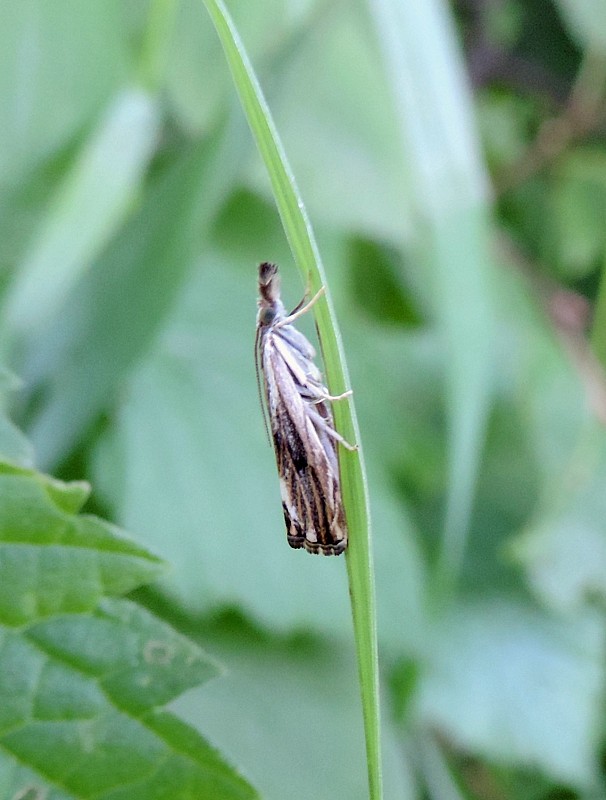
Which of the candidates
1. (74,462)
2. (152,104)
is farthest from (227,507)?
(152,104)

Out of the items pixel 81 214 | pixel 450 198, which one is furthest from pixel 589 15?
pixel 81 214

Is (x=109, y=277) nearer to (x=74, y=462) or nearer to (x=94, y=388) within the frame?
(x=94, y=388)

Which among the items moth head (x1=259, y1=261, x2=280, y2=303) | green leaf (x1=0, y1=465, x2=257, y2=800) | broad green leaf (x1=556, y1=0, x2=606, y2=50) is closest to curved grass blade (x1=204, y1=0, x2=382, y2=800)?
green leaf (x1=0, y1=465, x2=257, y2=800)

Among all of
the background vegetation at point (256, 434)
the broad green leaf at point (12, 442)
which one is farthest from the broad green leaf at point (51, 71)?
the broad green leaf at point (12, 442)

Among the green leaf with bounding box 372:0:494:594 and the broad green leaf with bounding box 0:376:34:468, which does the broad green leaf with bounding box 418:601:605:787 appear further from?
the broad green leaf with bounding box 0:376:34:468

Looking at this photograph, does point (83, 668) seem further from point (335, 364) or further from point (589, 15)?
point (589, 15)

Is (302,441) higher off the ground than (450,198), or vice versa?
(450,198)

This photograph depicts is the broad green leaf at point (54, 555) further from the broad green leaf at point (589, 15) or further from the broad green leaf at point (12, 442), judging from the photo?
the broad green leaf at point (589, 15)
